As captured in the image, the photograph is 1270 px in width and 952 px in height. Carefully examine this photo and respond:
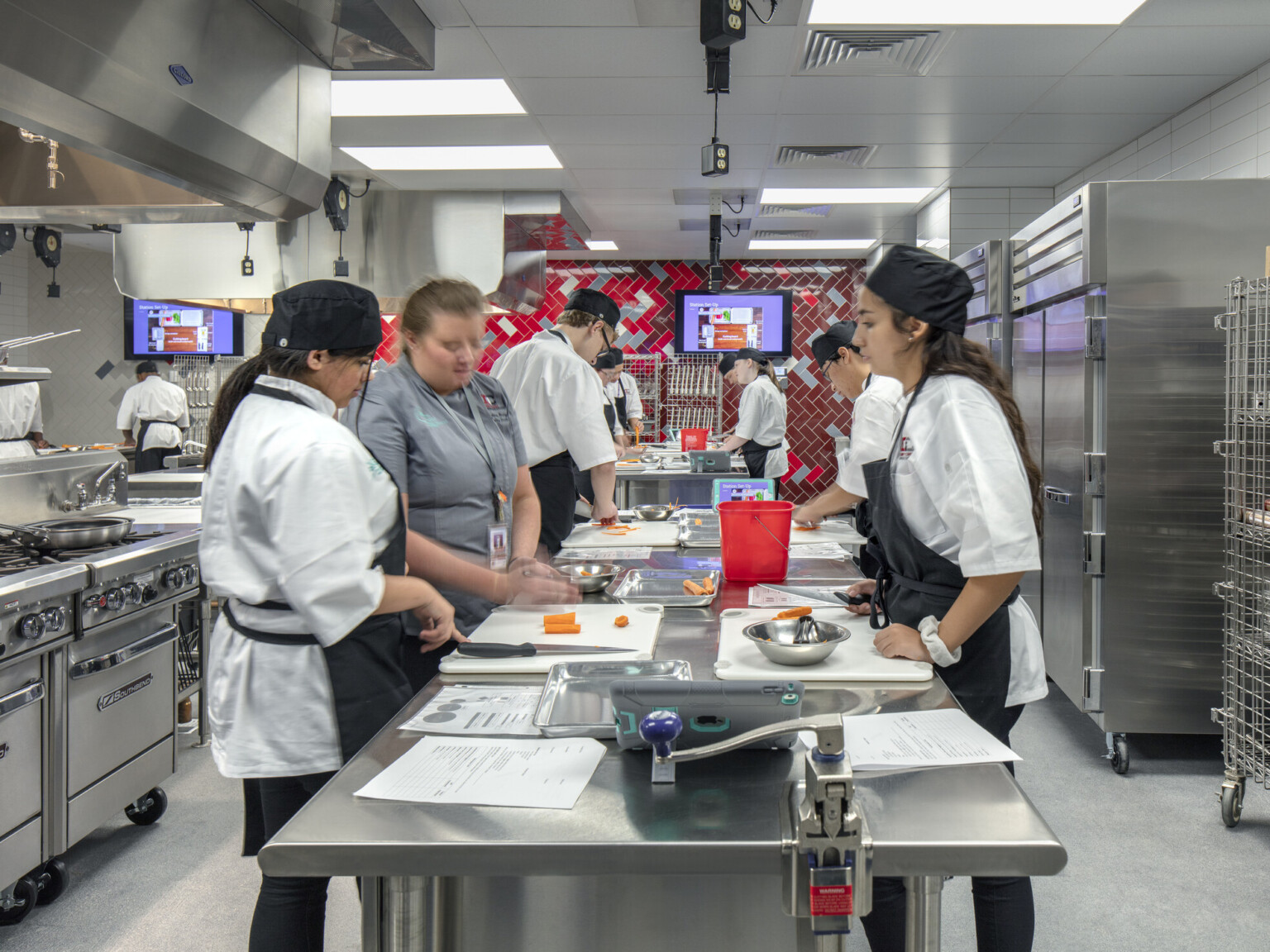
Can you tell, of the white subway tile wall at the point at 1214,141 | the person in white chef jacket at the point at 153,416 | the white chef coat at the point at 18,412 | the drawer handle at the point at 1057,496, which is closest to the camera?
the drawer handle at the point at 1057,496

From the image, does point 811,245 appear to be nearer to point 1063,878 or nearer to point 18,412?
point 18,412

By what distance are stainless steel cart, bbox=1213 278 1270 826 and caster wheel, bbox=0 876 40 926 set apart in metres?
3.59

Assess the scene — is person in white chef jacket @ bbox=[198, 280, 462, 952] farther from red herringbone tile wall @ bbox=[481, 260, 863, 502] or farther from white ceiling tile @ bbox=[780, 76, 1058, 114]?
red herringbone tile wall @ bbox=[481, 260, 863, 502]

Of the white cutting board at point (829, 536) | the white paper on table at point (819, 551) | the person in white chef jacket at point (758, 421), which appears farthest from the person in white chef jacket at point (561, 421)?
the person in white chef jacket at point (758, 421)

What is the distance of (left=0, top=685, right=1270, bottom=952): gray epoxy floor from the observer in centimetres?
247

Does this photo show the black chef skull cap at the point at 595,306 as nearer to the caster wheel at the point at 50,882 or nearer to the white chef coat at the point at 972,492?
the white chef coat at the point at 972,492

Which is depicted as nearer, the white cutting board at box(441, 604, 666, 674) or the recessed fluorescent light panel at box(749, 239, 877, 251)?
the white cutting board at box(441, 604, 666, 674)

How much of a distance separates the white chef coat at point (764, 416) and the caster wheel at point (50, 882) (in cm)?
578

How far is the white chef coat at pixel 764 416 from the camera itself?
768cm

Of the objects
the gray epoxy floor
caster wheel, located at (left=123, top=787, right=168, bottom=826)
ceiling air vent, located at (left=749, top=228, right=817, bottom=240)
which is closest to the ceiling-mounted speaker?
the gray epoxy floor

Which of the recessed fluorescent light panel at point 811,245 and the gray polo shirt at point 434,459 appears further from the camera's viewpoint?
the recessed fluorescent light panel at point 811,245

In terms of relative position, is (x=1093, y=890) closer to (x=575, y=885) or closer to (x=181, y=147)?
(x=575, y=885)

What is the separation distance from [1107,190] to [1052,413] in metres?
0.97

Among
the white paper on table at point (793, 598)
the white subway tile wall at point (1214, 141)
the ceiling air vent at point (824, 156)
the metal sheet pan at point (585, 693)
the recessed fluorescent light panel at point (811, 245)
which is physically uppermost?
the recessed fluorescent light panel at point (811, 245)
